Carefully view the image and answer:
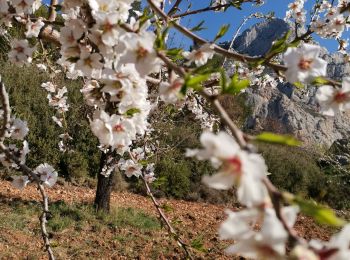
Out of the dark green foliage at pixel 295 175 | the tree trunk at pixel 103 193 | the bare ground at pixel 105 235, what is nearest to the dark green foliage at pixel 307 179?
the dark green foliage at pixel 295 175

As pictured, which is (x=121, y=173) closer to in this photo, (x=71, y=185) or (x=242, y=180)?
(x=71, y=185)

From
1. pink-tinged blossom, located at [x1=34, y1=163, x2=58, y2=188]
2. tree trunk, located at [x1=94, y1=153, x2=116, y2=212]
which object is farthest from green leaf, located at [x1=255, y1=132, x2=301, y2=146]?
tree trunk, located at [x1=94, y1=153, x2=116, y2=212]

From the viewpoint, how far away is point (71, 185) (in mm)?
9602

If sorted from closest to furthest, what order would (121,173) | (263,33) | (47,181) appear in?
(47,181) < (121,173) < (263,33)

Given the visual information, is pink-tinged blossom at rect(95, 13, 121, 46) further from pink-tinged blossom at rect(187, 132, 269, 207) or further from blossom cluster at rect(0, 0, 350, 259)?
pink-tinged blossom at rect(187, 132, 269, 207)

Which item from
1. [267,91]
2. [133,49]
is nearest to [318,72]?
[133,49]

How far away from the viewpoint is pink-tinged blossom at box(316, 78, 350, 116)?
123cm

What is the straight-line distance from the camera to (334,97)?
1.26 meters

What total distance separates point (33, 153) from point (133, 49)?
906 cm

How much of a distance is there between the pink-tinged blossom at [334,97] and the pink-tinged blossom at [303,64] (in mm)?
73

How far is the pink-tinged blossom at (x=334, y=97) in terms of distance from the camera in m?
1.23

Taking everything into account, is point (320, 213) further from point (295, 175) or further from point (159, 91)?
point (295, 175)

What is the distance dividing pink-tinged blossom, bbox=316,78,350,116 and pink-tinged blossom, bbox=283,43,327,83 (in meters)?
0.07

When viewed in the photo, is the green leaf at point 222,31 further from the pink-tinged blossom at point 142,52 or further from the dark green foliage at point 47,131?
the dark green foliage at point 47,131
